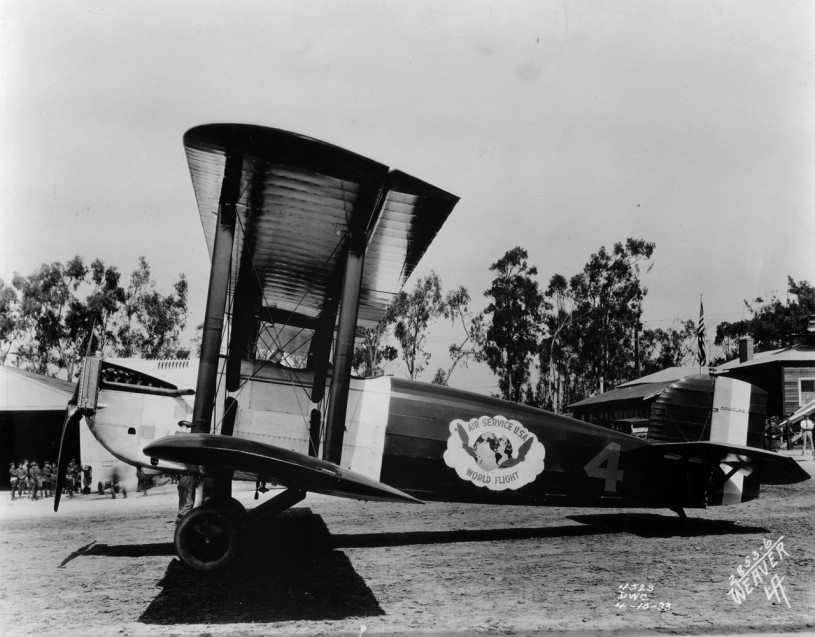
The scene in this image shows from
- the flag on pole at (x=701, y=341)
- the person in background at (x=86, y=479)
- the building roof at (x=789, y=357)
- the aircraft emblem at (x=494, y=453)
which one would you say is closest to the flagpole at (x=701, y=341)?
the flag on pole at (x=701, y=341)

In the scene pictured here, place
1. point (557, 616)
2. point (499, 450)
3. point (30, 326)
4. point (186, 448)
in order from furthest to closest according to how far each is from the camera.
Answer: point (30, 326)
point (499, 450)
point (557, 616)
point (186, 448)

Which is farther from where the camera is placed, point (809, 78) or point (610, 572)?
point (809, 78)

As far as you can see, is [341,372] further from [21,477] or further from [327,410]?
[21,477]

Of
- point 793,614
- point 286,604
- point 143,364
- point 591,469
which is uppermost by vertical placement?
point 143,364

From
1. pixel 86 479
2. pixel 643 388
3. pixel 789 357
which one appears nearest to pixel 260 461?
pixel 86 479

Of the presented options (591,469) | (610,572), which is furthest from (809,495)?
(610,572)

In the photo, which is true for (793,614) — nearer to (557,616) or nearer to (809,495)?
(557,616)
